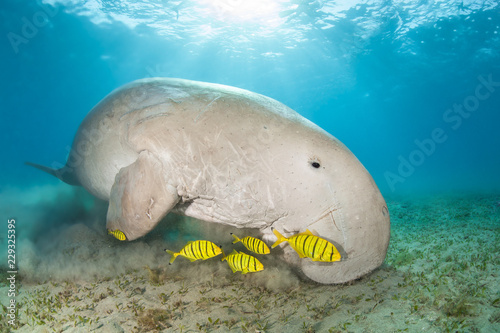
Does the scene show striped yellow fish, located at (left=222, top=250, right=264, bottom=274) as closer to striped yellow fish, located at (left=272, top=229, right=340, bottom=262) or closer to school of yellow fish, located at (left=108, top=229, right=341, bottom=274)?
school of yellow fish, located at (left=108, top=229, right=341, bottom=274)

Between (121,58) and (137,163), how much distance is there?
107 feet

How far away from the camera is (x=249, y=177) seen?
2500 mm

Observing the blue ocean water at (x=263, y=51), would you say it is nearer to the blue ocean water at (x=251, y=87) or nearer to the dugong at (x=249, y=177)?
the blue ocean water at (x=251, y=87)

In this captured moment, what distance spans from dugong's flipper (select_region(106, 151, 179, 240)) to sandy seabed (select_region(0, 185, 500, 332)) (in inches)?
27.6

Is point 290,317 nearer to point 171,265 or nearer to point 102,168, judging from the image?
point 171,265

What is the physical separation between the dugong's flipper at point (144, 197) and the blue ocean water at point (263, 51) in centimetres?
1355

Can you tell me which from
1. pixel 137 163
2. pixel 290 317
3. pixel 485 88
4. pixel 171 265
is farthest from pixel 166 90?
pixel 485 88

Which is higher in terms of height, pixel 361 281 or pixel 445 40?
pixel 445 40

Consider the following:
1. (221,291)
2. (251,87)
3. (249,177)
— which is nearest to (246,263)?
(221,291)

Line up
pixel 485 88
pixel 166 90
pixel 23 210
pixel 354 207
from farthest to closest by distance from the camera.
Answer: pixel 485 88 → pixel 23 210 → pixel 166 90 → pixel 354 207

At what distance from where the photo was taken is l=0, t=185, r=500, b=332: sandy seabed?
2.09m

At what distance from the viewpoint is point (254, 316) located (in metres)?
2.27

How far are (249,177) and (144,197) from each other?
107 centimetres

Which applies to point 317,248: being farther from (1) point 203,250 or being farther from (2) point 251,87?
(2) point 251,87
